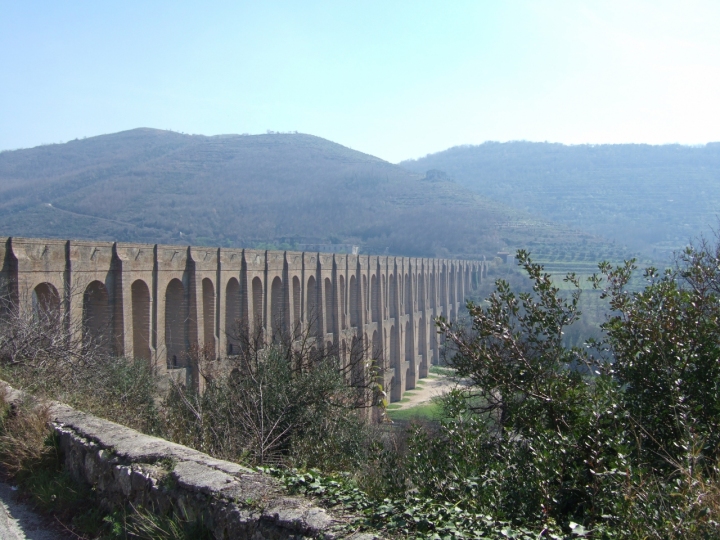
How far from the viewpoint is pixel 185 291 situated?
19.8 metres

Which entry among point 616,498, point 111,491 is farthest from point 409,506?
point 111,491

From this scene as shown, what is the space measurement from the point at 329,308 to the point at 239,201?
81.9 m

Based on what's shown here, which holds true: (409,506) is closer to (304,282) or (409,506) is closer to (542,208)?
(304,282)

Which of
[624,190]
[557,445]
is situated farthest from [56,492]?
[624,190]

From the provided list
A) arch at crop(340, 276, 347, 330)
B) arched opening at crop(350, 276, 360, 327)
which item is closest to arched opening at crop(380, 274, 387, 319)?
arched opening at crop(350, 276, 360, 327)

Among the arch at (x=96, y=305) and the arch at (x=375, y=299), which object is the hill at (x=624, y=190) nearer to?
the arch at (x=375, y=299)

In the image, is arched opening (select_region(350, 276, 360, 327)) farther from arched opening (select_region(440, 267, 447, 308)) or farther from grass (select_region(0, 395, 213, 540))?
grass (select_region(0, 395, 213, 540))

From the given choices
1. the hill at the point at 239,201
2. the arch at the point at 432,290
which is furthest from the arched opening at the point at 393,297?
the hill at the point at 239,201

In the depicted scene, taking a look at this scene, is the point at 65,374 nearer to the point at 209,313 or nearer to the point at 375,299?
the point at 209,313

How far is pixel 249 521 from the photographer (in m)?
3.39

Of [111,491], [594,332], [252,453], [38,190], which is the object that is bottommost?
A: [594,332]

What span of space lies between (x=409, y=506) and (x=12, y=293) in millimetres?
12786

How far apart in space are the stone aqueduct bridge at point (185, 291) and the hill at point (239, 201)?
37.1 meters

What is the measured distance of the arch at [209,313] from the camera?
20.6m
